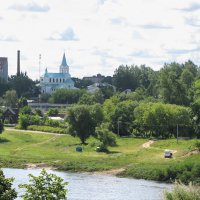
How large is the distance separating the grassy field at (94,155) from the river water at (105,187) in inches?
137

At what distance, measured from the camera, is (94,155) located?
96.2m

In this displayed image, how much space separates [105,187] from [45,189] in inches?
1504

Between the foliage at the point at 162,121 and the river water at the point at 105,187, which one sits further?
the foliage at the point at 162,121

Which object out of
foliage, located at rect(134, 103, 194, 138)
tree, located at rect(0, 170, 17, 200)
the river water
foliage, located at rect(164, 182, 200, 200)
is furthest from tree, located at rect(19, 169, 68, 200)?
foliage, located at rect(134, 103, 194, 138)

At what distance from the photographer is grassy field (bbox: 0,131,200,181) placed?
86.0 meters

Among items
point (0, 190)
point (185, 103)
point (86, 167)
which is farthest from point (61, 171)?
point (185, 103)

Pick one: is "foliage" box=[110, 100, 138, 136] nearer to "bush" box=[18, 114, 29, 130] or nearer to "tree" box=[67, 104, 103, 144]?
"tree" box=[67, 104, 103, 144]

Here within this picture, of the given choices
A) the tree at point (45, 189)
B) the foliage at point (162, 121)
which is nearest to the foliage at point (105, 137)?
the foliage at point (162, 121)

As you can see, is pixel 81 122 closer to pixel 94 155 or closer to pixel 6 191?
pixel 94 155

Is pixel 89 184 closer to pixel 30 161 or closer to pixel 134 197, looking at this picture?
pixel 134 197

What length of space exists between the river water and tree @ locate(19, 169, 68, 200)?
24.1 metres

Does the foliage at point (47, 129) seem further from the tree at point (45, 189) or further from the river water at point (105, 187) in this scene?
the tree at point (45, 189)

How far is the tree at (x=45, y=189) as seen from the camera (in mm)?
33938

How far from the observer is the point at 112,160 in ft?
297
